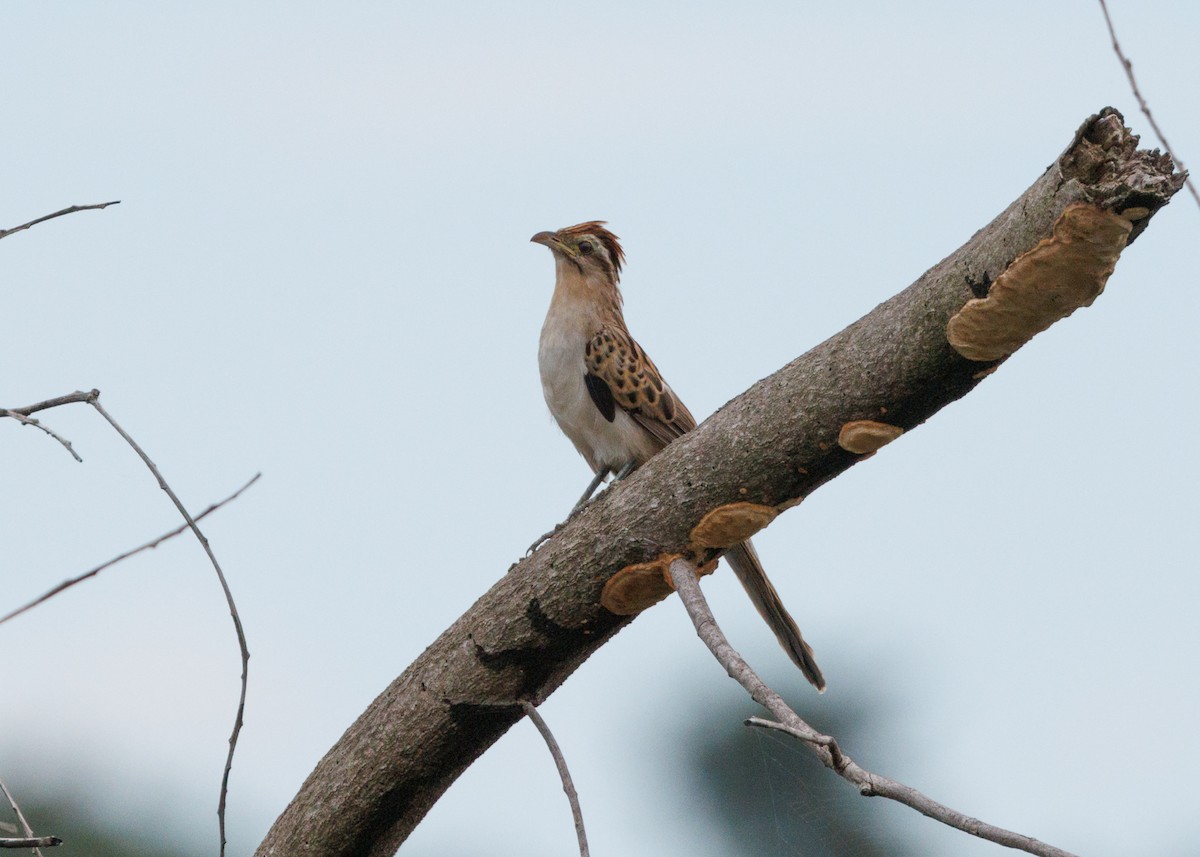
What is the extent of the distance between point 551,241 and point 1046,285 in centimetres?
355

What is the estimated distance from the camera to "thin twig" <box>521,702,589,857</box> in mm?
2618

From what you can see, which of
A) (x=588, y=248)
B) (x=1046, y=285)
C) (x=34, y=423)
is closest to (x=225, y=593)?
(x=34, y=423)

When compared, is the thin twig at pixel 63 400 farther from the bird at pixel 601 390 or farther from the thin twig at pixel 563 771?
the bird at pixel 601 390

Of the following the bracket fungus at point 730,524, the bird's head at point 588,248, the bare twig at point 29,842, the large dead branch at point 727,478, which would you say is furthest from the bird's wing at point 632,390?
the bare twig at point 29,842

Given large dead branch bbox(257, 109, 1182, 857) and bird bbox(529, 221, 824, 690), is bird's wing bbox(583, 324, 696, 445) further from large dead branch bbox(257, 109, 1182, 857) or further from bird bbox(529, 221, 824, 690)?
large dead branch bbox(257, 109, 1182, 857)

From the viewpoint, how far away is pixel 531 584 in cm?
337

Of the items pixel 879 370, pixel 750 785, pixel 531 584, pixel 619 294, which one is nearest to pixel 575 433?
pixel 619 294

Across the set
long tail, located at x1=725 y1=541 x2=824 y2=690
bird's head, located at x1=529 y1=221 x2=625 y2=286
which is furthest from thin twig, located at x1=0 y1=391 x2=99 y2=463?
bird's head, located at x1=529 y1=221 x2=625 y2=286

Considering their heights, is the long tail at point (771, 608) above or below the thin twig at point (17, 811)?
below

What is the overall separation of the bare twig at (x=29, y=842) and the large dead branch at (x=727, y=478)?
103 centimetres

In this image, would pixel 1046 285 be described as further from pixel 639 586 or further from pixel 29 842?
pixel 29 842

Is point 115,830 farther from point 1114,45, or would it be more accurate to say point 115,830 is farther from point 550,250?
point 1114,45

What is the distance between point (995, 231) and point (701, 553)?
0.97 metres

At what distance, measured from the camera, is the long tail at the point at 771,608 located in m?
4.52
